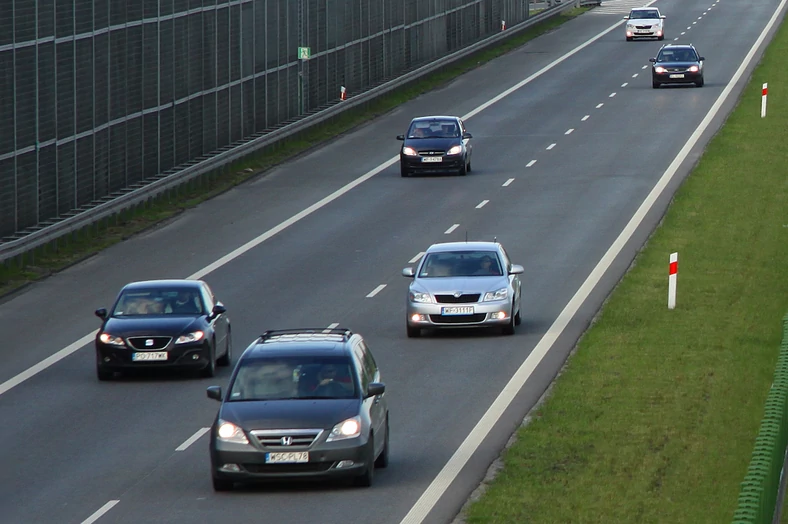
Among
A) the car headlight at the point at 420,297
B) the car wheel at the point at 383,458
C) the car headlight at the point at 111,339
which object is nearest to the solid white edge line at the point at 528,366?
the car wheel at the point at 383,458

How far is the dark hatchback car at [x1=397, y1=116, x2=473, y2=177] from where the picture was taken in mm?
45375

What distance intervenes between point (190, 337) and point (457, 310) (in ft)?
15.4

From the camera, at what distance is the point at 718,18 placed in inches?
3684

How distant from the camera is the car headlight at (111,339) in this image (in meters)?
22.7

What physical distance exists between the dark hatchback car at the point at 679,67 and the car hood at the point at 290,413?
158 ft

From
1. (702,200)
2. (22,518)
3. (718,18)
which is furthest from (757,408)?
(718,18)

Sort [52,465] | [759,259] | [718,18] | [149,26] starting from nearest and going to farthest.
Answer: [52,465] < [759,259] < [149,26] < [718,18]

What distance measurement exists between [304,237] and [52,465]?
1869 centimetres

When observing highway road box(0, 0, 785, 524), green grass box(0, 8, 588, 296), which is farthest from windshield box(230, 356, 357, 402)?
green grass box(0, 8, 588, 296)

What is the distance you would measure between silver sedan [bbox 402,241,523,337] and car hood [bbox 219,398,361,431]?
9421mm

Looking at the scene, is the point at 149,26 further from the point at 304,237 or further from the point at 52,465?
the point at 52,465

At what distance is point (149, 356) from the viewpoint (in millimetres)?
22688

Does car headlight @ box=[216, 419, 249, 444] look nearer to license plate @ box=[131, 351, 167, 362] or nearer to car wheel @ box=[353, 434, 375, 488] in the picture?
car wheel @ box=[353, 434, 375, 488]

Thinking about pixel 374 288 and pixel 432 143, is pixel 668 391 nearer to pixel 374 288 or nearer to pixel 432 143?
pixel 374 288
